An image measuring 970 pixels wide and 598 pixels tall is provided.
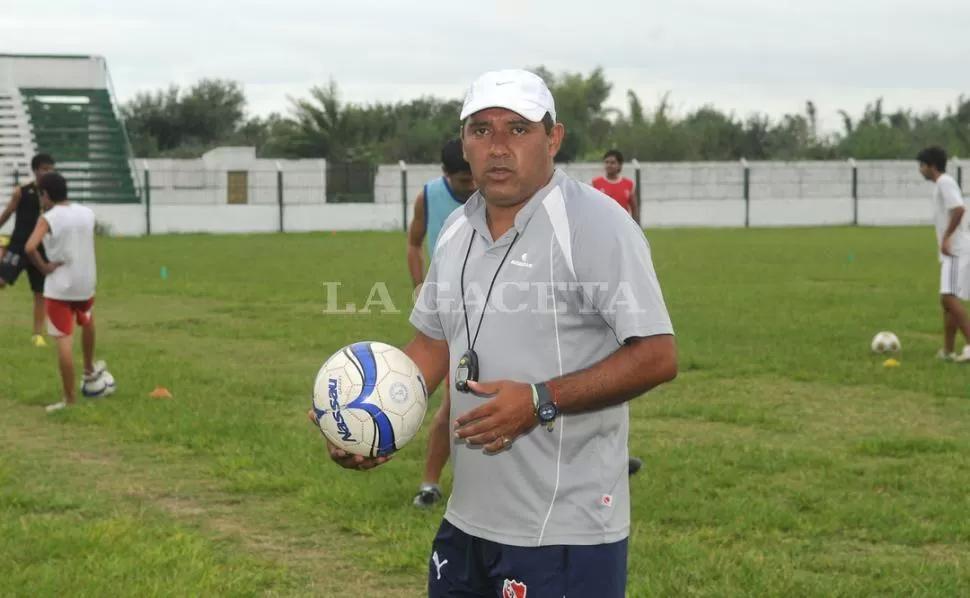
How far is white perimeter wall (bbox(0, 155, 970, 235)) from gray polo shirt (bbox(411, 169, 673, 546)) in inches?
1637

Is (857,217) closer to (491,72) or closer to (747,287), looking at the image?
(747,287)

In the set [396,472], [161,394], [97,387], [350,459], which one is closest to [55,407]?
[97,387]

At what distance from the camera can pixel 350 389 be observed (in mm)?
3848

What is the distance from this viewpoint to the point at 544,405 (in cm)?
327

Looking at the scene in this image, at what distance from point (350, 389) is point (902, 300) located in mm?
16374

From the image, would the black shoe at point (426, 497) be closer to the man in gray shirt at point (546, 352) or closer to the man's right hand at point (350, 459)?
the man's right hand at point (350, 459)

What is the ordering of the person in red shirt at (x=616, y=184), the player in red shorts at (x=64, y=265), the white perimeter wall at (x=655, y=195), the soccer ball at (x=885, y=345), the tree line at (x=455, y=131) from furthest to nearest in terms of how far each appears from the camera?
1. the tree line at (x=455, y=131)
2. the white perimeter wall at (x=655, y=195)
3. the person in red shirt at (x=616, y=184)
4. the soccer ball at (x=885, y=345)
5. the player in red shorts at (x=64, y=265)

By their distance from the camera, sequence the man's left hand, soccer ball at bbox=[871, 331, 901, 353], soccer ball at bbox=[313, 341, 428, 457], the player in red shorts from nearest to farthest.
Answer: the man's left hand < soccer ball at bbox=[313, 341, 428, 457] < the player in red shorts < soccer ball at bbox=[871, 331, 901, 353]

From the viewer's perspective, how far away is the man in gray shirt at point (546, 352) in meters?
3.33

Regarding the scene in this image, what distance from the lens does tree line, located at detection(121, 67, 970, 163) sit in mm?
68688

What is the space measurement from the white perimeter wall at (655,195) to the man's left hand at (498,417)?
4184cm

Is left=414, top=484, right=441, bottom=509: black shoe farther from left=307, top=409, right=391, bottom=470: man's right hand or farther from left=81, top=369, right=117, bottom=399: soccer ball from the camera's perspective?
left=81, top=369, right=117, bottom=399: soccer ball

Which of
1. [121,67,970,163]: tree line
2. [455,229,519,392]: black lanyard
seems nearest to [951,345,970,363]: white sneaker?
[455,229,519,392]: black lanyard

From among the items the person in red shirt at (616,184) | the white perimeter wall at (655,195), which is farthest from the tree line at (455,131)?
the person in red shirt at (616,184)
